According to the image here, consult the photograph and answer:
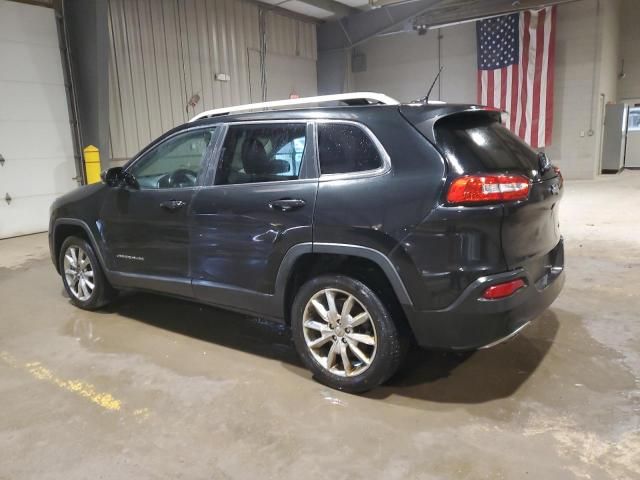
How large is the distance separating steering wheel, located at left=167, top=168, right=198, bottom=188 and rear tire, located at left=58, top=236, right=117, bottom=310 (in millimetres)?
1085

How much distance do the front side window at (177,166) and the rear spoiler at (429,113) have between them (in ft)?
4.70

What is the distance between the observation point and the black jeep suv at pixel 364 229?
239 centimetres

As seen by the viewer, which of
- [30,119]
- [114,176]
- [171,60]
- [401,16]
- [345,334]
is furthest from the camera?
[401,16]

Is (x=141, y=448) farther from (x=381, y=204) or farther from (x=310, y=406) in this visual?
(x=381, y=204)

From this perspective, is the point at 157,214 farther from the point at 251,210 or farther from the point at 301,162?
the point at 301,162

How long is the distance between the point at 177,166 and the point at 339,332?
203 cm

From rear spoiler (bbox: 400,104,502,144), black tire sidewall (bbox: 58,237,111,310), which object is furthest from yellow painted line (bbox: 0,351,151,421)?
rear spoiler (bbox: 400,104,502,144)

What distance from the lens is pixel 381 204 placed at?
99.0 inches

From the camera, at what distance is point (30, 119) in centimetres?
843

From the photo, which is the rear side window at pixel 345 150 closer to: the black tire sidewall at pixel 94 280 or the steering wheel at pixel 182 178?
the steering wheel at pixel 182 178

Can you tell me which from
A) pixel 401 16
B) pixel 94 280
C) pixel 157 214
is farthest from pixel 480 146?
pixel 401 16

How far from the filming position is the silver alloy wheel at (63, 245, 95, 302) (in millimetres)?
4234

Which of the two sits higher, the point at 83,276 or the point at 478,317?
the point at 478,317

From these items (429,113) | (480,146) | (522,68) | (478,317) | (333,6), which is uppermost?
(333,6)
